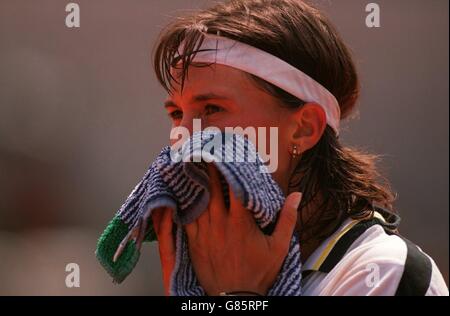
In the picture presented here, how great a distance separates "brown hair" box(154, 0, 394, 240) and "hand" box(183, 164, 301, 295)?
0.20m

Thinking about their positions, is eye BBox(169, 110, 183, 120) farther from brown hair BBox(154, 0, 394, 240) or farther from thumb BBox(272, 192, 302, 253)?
thumb BBox(272, 192, 302, 253)

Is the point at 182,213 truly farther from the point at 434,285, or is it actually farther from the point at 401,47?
the point at 401,47

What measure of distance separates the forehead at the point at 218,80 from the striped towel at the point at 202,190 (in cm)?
18

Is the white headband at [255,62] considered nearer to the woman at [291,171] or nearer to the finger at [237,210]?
the woman at [291,171]

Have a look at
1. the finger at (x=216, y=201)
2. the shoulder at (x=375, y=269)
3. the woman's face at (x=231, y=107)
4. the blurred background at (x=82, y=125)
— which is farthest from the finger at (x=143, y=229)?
the blurred background at (x=82, y=125)

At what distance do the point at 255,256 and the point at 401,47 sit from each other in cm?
386

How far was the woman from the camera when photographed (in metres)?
1.45

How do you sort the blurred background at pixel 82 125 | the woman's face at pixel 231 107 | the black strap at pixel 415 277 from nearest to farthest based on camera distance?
1. the black strap at pixel 415 277
2. the woman's face at pixel 231 107
3. the blurred background at pixel 82 125

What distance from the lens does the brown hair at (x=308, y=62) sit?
1.68 metres

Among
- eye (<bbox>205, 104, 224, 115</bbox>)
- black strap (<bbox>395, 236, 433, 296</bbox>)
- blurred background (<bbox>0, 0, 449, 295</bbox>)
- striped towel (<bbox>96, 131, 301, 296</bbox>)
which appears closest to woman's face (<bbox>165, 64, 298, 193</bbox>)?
eye (<bbox>205, 104, 224, 115</bbox>)
